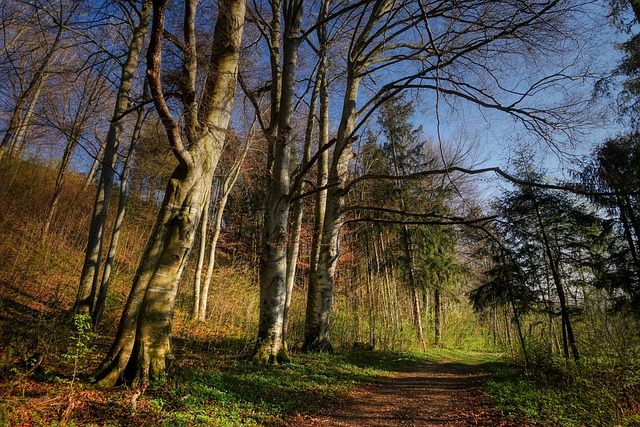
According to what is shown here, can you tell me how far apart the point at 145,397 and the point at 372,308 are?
10.0m

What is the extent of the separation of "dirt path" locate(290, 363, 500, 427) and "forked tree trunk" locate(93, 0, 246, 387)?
191 cm

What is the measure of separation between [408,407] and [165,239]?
441 cm

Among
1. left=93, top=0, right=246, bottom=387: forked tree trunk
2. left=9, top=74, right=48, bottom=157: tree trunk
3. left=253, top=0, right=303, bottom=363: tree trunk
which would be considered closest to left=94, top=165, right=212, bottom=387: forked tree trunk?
left=93, top=0, right=246, bottom=387: forked tree trunk

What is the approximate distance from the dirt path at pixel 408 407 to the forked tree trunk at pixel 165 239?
6.27ft

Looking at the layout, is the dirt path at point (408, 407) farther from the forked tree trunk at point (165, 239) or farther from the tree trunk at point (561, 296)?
the tree trunk at point (561, 296)

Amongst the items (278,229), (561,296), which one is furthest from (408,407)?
(561,296)

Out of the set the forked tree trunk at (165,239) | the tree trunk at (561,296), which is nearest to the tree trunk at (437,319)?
the tree trunk at (561,296)

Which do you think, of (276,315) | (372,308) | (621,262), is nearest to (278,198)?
(276,315)

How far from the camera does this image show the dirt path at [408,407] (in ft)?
13.8

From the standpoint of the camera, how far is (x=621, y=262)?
9188 millimetres

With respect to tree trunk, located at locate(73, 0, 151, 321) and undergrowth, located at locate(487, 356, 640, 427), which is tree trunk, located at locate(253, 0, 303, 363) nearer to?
tree trunk, located at locate(73, 0, 151, 321)

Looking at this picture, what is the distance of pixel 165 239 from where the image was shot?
399cm

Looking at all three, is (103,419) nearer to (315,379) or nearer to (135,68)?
(315,379)

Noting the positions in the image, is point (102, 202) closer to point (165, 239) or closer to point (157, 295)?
point (165, 239)
